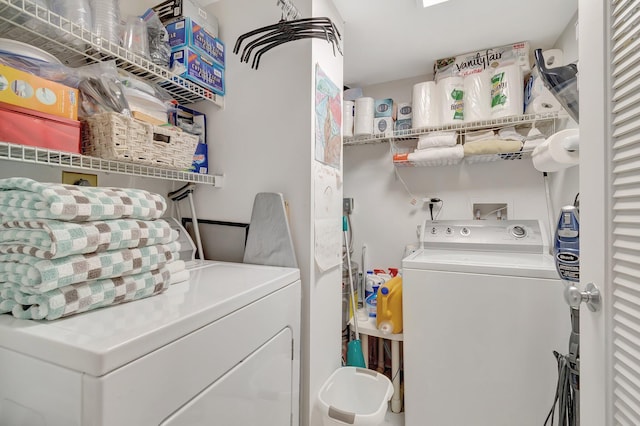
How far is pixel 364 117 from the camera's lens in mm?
2277

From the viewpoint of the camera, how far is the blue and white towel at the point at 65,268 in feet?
2.13

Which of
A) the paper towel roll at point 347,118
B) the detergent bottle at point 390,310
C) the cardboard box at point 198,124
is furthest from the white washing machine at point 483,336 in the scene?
the cardboard box at point 198,124

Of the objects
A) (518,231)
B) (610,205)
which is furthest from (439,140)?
(610,205)

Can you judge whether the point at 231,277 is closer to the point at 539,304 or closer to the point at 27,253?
the point at 27,253

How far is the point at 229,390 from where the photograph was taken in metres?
0.84

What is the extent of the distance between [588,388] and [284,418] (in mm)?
1020

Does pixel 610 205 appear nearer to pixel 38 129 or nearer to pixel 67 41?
pixel 38 129

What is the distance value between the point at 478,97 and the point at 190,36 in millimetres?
1810

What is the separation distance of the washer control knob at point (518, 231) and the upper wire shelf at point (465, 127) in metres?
0.69

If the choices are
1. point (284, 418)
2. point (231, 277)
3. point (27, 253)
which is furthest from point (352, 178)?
point (27, 253)

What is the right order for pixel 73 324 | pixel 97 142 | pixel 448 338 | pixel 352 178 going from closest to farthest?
pixel 73 324, pixel 97 142, pixel 448 338, pixel 352 178

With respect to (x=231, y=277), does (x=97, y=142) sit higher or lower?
higher

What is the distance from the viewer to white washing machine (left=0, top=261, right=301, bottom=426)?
55 centimetres

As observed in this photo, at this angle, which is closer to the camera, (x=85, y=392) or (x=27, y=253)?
(x=85, y=392)
